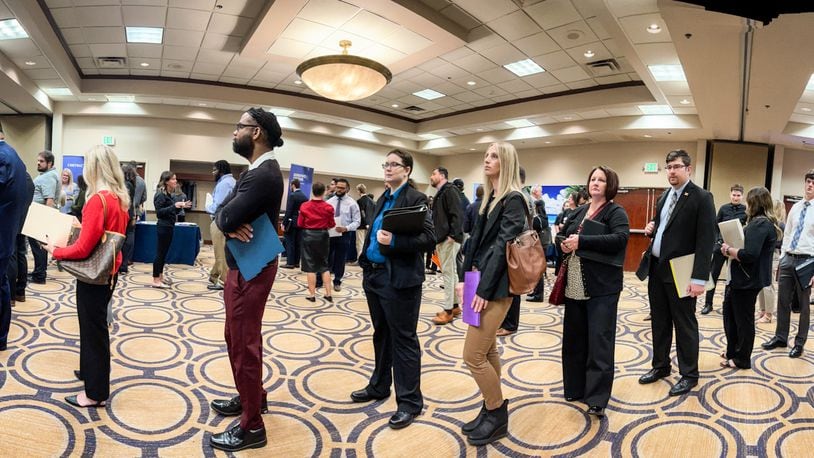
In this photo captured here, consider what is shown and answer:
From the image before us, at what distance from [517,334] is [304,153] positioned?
30.5ft

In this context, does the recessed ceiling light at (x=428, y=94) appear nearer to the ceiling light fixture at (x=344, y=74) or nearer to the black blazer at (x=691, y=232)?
the ceiling light fixture at (x=344, y=74)

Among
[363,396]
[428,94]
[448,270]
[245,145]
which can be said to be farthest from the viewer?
[428,94]

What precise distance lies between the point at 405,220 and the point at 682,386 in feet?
7.02

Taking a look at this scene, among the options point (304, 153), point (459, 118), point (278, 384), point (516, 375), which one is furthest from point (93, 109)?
point (516, 375)

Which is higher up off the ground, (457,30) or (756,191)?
(457,30)

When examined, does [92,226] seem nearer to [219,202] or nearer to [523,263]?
[523,263]

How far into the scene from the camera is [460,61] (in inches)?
298

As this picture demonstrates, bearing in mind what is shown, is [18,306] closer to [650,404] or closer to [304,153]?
[650,404]

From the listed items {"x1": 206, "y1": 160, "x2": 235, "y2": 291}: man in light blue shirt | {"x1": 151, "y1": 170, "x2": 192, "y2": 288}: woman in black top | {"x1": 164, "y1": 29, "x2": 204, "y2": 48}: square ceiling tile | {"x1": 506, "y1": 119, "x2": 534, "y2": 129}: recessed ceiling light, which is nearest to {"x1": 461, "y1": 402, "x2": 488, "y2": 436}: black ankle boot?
{"x1": 206, "y1": 160, "x2": 235, "y2": 291}: man in light blue shirt

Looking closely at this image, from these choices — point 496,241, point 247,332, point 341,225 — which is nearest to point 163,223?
point 341,225

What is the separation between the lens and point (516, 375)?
10.4 feet

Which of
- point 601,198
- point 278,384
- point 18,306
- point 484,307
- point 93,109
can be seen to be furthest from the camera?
point 93,109

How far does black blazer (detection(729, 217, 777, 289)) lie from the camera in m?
3.28

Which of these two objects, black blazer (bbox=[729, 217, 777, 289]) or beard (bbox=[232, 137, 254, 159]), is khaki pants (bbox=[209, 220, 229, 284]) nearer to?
beard (bbox=[232, 137, 254, 159])
